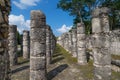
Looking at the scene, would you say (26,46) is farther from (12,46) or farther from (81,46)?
(81,46)

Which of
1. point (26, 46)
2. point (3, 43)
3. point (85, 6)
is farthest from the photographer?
point (85, 6)

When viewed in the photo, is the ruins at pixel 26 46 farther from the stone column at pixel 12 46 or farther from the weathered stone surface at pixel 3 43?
the weathered stone surface at pixel 3 43

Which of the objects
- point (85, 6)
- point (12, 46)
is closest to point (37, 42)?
point (12, 46)

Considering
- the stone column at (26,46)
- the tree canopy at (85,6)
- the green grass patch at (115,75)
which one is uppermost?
the tree canopy at (85,6)

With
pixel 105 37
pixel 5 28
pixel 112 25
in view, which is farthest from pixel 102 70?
pixel 112 25

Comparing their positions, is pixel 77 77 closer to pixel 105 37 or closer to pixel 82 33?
pixel 105 37

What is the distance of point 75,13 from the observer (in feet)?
130

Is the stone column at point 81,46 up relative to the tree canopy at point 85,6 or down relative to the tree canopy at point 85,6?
down

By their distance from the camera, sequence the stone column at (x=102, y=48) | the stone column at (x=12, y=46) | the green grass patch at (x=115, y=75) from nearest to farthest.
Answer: the stone column at (x=102, y=48)
the green grass patch at (x=115, y=75)
the stone column at (x=12, y=46)

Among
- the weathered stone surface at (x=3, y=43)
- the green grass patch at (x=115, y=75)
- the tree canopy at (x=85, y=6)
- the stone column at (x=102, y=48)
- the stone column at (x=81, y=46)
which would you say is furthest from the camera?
the tree canopy at (x=85, y=6)

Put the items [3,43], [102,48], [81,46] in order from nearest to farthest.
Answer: [3,43] < [102,48] < [81,46]

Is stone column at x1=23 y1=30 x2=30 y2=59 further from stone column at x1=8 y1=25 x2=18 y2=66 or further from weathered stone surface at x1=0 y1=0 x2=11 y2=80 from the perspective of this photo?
weathered stone surface at x1=0 y1=0 x2=11 y2=80

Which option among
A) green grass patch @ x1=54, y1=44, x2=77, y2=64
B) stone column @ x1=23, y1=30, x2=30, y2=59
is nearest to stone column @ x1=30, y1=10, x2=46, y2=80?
green grass patch @ x1=54, y1=44, x2=77, y2=64

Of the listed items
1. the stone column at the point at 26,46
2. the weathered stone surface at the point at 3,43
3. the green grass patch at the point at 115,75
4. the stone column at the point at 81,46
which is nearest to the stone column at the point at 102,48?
the green grass patch at the point at 115,75
